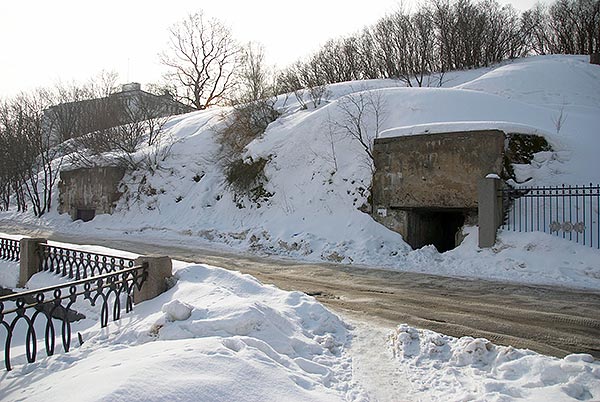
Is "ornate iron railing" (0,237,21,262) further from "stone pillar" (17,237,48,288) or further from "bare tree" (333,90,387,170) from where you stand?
"bare tree" (333,90,387,170)

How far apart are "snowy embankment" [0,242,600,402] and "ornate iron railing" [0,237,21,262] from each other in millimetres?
6256

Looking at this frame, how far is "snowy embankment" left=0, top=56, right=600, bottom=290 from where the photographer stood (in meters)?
12.4

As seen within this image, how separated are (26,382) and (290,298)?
373 cm

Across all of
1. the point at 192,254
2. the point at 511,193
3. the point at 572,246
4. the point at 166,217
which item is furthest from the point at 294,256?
the point at 166,217

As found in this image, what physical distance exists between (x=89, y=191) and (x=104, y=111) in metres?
11.5

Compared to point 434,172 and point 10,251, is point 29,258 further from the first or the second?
point 434,172

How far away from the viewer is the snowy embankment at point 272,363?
3879mm

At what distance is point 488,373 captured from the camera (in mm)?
4906

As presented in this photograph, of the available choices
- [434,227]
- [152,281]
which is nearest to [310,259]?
[434,227]

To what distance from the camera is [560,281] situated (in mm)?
10320

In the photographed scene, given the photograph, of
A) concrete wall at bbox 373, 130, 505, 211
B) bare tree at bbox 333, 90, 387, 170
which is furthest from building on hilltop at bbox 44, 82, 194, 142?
concrete wall at bbox 373, 130, 505, 211

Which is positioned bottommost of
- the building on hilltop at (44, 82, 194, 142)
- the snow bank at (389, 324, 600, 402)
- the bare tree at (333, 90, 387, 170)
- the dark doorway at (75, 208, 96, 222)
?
the snow bank at (389, 324, 600, 402)

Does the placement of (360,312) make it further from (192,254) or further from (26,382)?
(192,254)

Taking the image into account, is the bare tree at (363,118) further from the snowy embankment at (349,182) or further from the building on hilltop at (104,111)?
the building on hilltop at (104,111)
